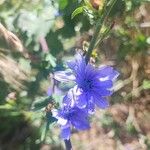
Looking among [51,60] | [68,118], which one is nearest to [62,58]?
[51,60]

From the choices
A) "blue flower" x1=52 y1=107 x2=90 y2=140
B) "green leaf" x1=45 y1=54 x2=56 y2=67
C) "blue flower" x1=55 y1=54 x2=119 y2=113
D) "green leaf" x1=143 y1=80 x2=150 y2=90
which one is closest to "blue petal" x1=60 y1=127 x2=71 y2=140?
"blue flower" x1=52 y1=107 x2=90 y2=140

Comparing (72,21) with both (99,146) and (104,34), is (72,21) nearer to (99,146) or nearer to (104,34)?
(99,146)

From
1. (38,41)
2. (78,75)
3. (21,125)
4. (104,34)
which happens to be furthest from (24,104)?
(104,34)

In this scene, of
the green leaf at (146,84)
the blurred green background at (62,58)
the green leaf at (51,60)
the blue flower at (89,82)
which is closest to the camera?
the blue flower at (89,82)

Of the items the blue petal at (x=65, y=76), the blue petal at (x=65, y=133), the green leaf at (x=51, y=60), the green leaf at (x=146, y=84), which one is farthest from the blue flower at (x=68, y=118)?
the green leaf at (x=146, y=84)

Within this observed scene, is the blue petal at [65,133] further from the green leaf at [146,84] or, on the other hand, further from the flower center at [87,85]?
the green leaf at [146,84]

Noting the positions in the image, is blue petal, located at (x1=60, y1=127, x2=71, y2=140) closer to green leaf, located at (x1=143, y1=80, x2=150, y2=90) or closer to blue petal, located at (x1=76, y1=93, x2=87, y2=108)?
blue petal, located at (x1=76, y1=93, x2=87, y2=108)
